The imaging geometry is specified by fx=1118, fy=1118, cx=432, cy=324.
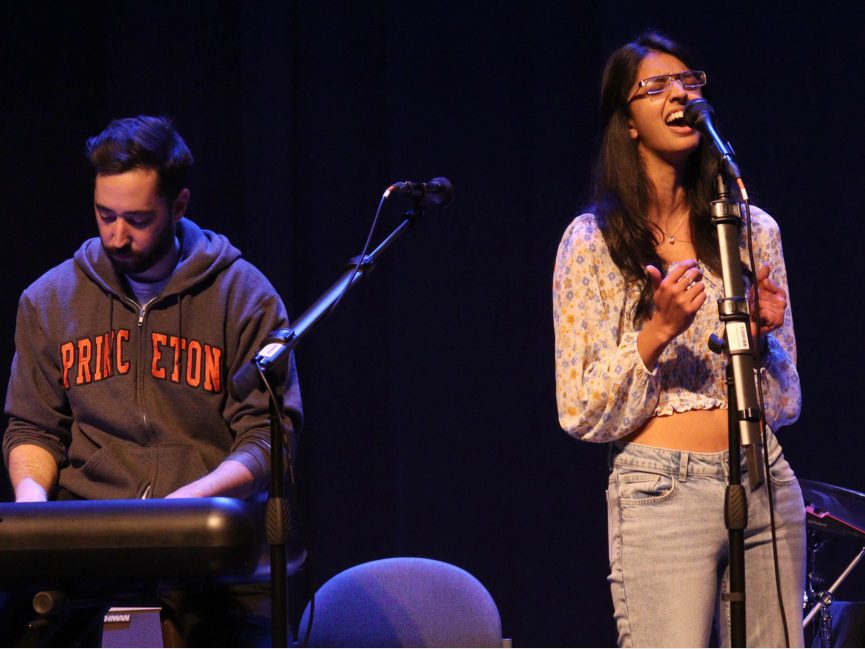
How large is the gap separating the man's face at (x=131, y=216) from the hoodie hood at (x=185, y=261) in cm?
7

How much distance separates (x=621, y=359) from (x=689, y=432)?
0.61 feet

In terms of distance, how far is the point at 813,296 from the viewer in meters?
3.67

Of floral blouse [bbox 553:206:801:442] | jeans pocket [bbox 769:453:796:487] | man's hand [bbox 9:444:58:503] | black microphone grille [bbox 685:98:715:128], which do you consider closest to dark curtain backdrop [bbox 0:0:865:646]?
man's hand [bbox 9:444:58:503]

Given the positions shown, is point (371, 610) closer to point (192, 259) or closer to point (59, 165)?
point (192, 259)

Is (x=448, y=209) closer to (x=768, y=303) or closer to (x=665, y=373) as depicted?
(x=665, y=373)

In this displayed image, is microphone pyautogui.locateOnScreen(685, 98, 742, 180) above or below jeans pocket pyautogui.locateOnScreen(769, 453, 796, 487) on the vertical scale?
above

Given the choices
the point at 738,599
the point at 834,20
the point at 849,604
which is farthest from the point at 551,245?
the point at 738,599

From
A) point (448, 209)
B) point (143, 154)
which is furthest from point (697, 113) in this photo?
point (448, 209)

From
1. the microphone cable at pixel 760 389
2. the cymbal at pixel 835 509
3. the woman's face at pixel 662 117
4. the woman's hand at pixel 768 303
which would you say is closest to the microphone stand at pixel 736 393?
the microphone cable at pixel 760 389

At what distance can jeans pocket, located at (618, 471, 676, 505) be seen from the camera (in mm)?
2023

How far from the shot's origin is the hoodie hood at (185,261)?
2.59m

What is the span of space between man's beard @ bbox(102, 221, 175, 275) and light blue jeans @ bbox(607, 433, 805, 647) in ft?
3.94

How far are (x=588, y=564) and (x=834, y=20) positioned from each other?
197 centimetres

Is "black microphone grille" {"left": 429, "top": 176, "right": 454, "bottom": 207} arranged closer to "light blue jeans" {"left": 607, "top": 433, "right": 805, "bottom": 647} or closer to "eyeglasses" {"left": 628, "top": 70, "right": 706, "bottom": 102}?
"eyeglasses" {"left": 628, "top": 70, "right": 706, "bottom": 102}
